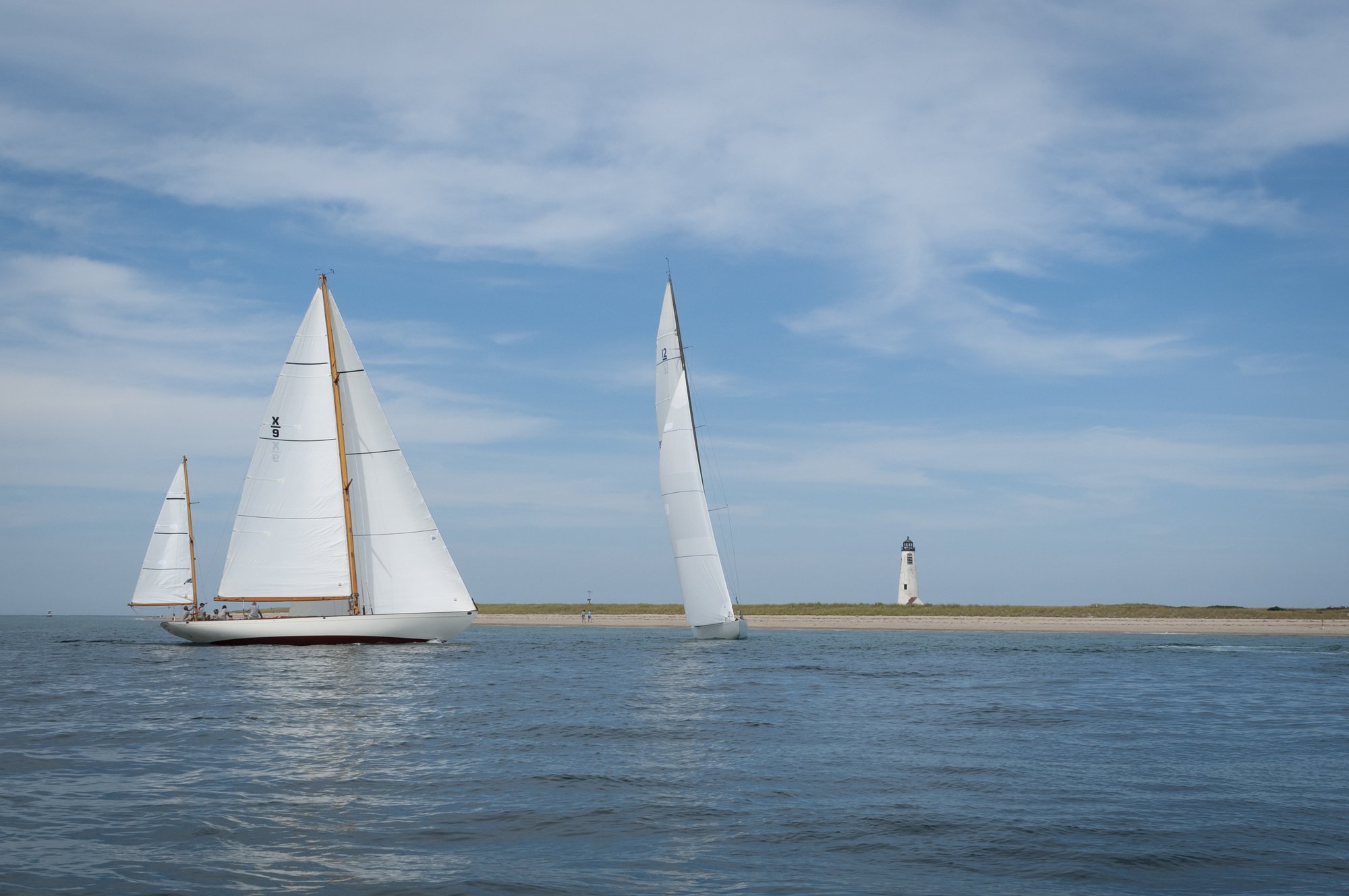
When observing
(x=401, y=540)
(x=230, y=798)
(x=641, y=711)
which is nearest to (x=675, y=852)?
(x=230, y=798)

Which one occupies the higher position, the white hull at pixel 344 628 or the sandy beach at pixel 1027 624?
the white hull at pixel 344 628

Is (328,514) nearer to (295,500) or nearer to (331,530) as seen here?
(331,530)

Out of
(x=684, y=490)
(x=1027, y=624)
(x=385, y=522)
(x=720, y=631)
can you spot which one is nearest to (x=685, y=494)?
(x=684, y=490)

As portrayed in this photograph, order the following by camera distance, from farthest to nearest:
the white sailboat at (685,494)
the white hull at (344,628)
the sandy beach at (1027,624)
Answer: the sandy beach at (1027,624) → the white sailboat at (685,494) → the white hull at (344,628)

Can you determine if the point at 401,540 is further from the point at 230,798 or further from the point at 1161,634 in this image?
the point at 1161,634

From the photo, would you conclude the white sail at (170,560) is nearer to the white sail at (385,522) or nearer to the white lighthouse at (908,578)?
the white sail at (385,522)

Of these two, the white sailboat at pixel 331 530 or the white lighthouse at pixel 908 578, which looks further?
the white lighthouse at pixel 908 578

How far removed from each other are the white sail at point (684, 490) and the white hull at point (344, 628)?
11.7 meters

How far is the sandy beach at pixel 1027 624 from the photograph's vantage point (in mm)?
78188

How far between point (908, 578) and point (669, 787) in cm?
9489

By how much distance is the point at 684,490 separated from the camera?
5234 centimetres

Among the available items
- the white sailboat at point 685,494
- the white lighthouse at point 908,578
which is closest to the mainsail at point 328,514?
the white sailboat at point 685,494

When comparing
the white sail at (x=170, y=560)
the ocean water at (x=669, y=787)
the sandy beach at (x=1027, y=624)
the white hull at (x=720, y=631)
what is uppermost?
the white sail at (x=170, y=560)

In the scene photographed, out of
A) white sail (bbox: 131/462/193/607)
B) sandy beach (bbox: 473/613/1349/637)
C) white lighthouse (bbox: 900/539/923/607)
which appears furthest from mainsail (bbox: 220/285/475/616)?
white lighthouse (bbox: 900/539/923/607)
